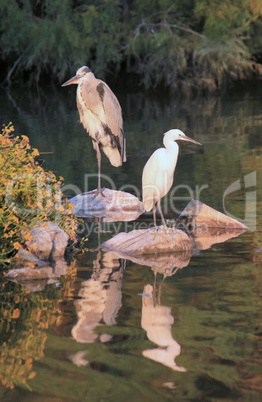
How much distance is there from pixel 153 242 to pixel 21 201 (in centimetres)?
138

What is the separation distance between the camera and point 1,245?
7.97 meters

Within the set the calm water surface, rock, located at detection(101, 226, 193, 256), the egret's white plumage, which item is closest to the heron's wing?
the calm water surface

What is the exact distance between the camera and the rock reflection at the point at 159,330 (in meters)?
5.80

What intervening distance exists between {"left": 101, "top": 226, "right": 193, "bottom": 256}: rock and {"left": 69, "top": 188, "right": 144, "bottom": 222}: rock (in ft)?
5.90

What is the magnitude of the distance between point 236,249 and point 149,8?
803 inches

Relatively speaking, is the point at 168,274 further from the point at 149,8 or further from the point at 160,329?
the point at 149,8

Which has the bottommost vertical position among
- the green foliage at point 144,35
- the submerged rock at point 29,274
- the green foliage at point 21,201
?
the submerged rock at point 29,274

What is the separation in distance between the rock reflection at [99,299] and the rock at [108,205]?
2094 mm

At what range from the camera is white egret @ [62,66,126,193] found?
436 inches

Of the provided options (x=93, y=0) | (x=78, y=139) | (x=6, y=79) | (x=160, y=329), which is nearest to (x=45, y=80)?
(x=6, y=79)

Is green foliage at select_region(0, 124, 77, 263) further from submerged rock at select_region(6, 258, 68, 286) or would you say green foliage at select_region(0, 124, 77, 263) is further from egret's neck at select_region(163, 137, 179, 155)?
egret's neck at select_region(163, 137, 179, 155)

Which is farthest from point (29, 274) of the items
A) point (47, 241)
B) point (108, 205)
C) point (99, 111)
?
point (99, 111)

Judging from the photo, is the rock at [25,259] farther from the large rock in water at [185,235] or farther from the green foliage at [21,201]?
the large rock in water at [185,235]

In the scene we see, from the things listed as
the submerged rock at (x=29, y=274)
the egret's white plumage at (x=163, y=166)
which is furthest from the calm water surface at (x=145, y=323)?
the egret's white plumage at (x=163, y=166)
